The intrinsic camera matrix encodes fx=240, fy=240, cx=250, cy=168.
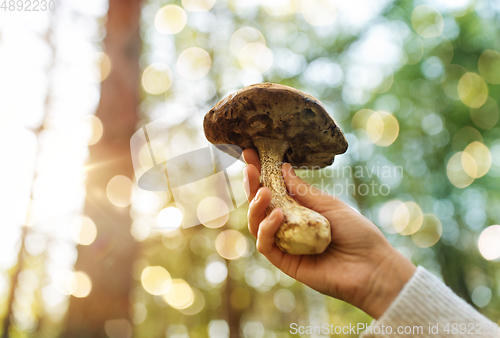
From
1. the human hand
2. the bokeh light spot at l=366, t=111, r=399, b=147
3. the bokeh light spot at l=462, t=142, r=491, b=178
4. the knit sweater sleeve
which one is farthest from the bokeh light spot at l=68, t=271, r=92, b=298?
the bokeh light spot at l=462, t=142, r=491, b=178

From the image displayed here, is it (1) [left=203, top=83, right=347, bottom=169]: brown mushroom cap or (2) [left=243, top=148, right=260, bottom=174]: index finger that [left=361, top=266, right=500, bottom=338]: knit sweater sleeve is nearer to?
(1) [left=203, top=83, right=347, bottom=169]: brown mushroom cap

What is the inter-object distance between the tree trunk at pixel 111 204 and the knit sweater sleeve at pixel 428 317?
2.44 metres

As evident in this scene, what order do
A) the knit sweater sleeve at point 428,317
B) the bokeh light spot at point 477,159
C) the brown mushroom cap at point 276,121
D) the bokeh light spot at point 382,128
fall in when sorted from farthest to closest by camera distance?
the bokeh light spot at point 477,159 < the bokeh light spot at point 382,128 < the brown mushroom cap at point 276,121 < the knit sweater sleeve at point 428,317

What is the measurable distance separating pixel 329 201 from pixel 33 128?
803cm

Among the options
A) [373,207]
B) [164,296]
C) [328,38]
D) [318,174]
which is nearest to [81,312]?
[318,174]

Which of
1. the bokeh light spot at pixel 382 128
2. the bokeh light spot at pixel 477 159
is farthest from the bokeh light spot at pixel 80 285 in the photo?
the bokeh light spot at pixel 477 159

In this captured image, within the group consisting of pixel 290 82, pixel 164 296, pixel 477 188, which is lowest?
pixel 164 296

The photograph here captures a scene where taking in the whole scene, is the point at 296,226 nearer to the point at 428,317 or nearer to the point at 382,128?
the point at 428,317

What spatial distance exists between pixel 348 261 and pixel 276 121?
0.94 metres

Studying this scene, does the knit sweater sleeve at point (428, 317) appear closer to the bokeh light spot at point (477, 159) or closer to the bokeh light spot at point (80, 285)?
the bokeh light spot at point (80, 285)

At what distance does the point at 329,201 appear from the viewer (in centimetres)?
168

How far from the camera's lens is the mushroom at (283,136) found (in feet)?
4.14

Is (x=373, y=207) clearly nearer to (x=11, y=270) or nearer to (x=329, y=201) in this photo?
(x=329, y=201)

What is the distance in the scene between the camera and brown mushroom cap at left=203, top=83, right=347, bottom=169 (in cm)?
137
